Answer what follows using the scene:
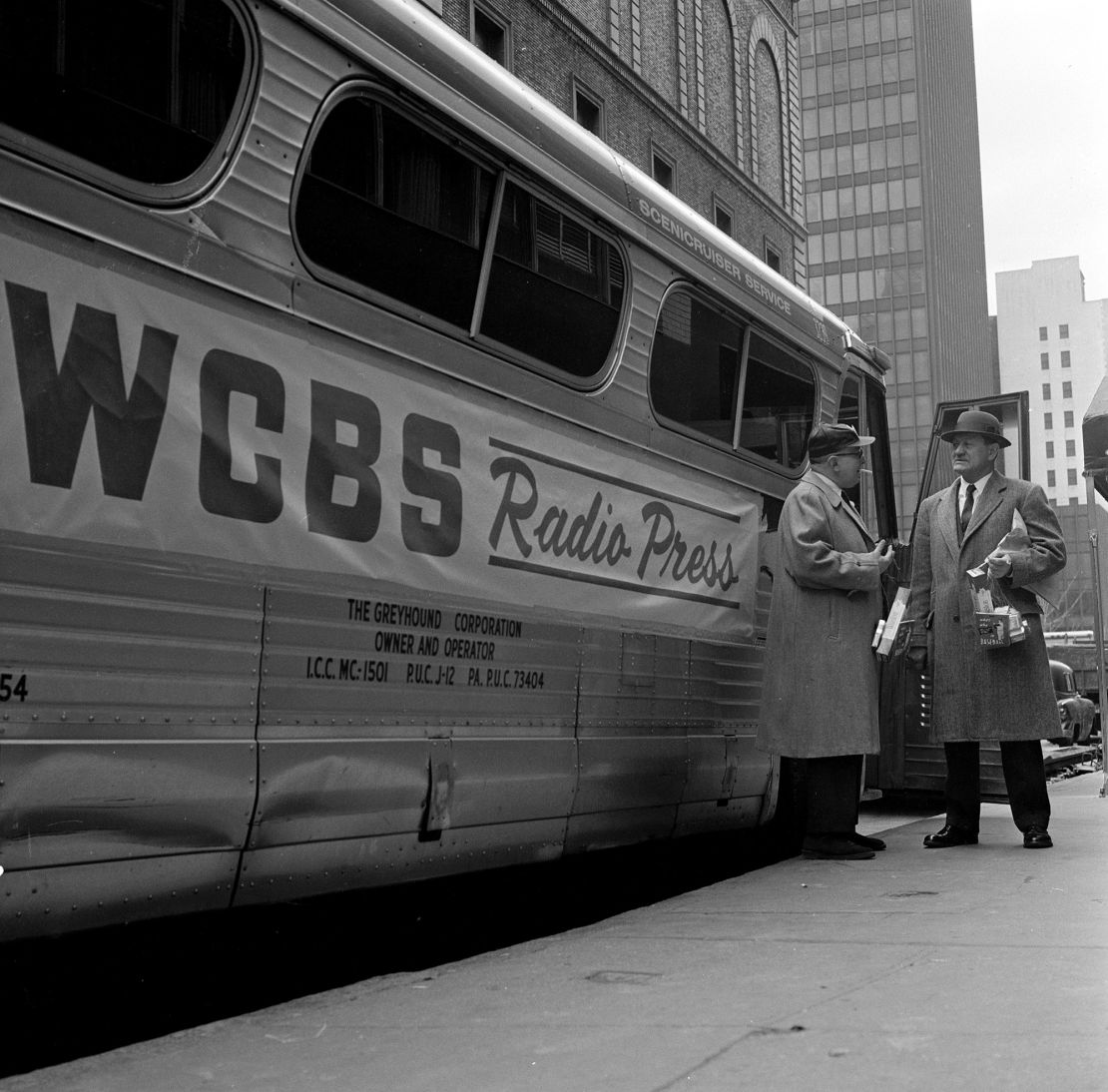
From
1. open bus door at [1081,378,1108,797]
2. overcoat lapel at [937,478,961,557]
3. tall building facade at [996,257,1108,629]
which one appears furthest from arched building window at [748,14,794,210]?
overcoat lapel at [937,478,961,557]

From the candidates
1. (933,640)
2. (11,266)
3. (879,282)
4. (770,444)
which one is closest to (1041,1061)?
(11,266)

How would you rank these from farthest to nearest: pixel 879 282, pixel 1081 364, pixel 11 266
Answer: pixel 879 282, pixel 1081 364, pixel 11 266

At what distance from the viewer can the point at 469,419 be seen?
4.90m

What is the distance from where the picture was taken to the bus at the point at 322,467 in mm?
3418

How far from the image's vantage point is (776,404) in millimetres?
7410

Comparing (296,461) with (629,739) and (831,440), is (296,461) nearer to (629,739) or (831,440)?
(629,739)

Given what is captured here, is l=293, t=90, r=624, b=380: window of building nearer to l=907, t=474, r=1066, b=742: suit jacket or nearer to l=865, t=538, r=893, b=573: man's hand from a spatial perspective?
l=865, t=538, r=893, b=573: man's hand

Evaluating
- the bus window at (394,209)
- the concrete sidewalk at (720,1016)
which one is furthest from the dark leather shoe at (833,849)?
the bus window at (394,209)

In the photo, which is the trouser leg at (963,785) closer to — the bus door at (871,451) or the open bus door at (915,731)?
the open bus door at (915,731)

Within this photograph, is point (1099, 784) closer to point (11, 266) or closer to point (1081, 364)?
point (1081, 364)

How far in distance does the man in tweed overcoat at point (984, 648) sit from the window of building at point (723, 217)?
24.8 m

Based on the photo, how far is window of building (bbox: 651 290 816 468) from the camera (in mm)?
6258

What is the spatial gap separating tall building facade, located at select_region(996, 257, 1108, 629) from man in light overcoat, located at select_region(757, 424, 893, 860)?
1.19 m

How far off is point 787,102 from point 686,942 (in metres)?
33.8
